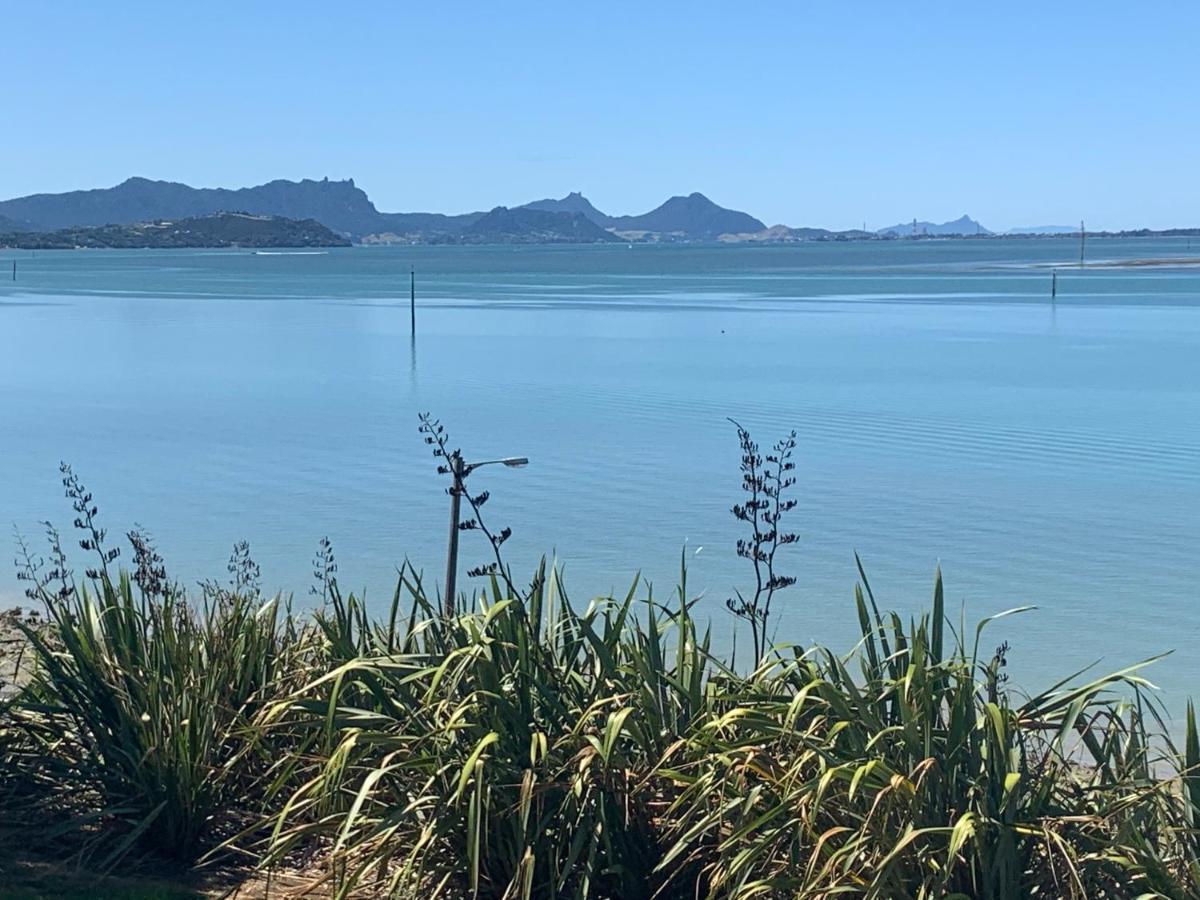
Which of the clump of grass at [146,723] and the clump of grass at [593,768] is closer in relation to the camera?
the clump of grass at [593,768]

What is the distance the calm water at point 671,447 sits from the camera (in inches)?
744

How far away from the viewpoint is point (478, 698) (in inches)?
235

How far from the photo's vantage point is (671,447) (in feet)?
98.5

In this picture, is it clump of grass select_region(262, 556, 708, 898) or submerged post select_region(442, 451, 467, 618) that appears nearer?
clump of grass select_region(262, 556, 708, 898)

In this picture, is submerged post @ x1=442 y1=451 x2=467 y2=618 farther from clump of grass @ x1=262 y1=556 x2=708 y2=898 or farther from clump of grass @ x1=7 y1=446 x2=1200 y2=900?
clump of grass @ x1=262 y1=556 x2=708 y2=898

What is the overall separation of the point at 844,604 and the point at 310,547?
7.00m

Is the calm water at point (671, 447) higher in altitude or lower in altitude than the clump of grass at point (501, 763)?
lower

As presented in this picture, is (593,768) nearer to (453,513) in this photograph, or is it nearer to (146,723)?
(146,723)

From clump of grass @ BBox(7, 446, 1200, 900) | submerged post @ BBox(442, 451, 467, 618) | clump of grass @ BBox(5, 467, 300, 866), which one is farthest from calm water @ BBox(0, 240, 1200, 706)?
clump of grass @ BBox(5, 467, 300, 866)

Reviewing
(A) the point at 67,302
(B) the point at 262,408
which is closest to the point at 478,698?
(B) the point at 262,408

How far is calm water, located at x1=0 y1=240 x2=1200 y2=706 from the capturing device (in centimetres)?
1891

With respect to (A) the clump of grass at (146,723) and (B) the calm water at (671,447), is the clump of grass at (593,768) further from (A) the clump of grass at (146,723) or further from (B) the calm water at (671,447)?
(B) the calm water at (671,447)

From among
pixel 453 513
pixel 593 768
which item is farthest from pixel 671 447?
pixel 593 768

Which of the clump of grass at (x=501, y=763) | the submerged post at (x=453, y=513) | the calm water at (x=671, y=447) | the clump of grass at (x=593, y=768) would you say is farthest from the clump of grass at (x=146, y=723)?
the calm water at (x=671, y=447)
